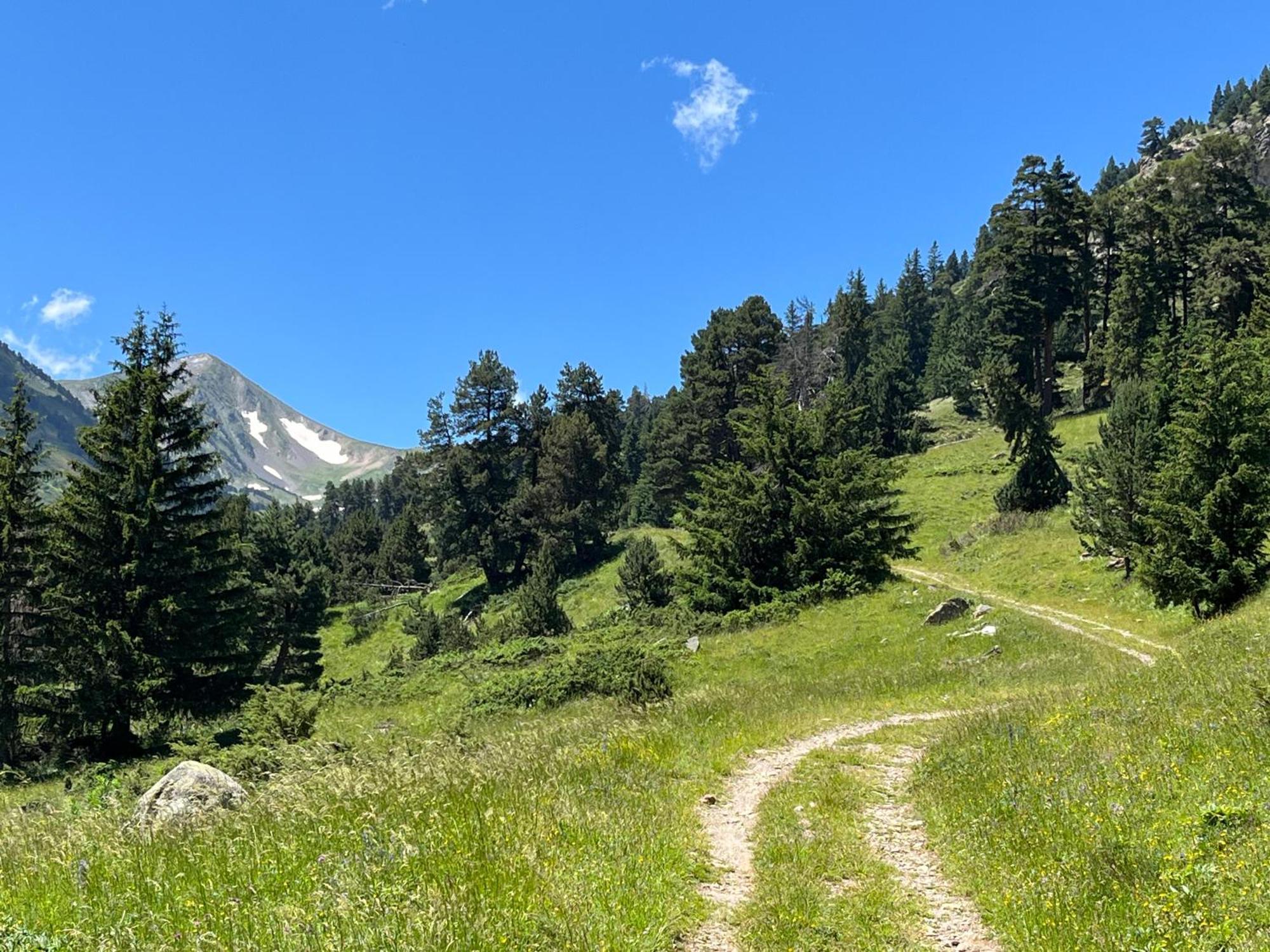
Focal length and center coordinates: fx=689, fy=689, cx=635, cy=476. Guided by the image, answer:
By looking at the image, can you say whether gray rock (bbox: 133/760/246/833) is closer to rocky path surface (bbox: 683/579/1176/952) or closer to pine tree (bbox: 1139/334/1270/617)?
rocky path surface (bbox: 683/579/1176/952)

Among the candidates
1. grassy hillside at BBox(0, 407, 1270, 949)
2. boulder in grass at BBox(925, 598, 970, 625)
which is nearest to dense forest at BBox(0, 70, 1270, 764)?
boulder in grass at BBox(925, 598, 970, 625)

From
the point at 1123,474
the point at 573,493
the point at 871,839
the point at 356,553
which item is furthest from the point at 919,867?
the point at 356,553

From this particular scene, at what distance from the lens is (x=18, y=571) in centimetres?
2478

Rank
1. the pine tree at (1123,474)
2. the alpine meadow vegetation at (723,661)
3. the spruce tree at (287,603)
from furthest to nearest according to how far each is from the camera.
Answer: the spruce tree at (287,603) < the pine tree at (1123,474) < the alpine meadow vegetation at (723,661)

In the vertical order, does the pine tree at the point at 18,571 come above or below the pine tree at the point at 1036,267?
below

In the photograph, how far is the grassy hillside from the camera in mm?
4504

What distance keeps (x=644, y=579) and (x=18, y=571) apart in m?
26.1

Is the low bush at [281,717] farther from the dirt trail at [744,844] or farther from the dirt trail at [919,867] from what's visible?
the dirt trail at [919,867]

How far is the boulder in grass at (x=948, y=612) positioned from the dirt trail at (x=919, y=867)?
44.8 feet

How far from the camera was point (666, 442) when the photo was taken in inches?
2510

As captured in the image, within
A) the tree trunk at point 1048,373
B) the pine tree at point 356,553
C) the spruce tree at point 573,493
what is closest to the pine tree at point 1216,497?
the spruce tree at point 573,493

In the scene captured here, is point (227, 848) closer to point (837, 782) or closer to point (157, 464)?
point (837, 782)

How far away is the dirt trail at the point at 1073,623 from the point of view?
18578 millimetres

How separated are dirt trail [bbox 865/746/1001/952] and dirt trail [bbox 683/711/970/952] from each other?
1cm
